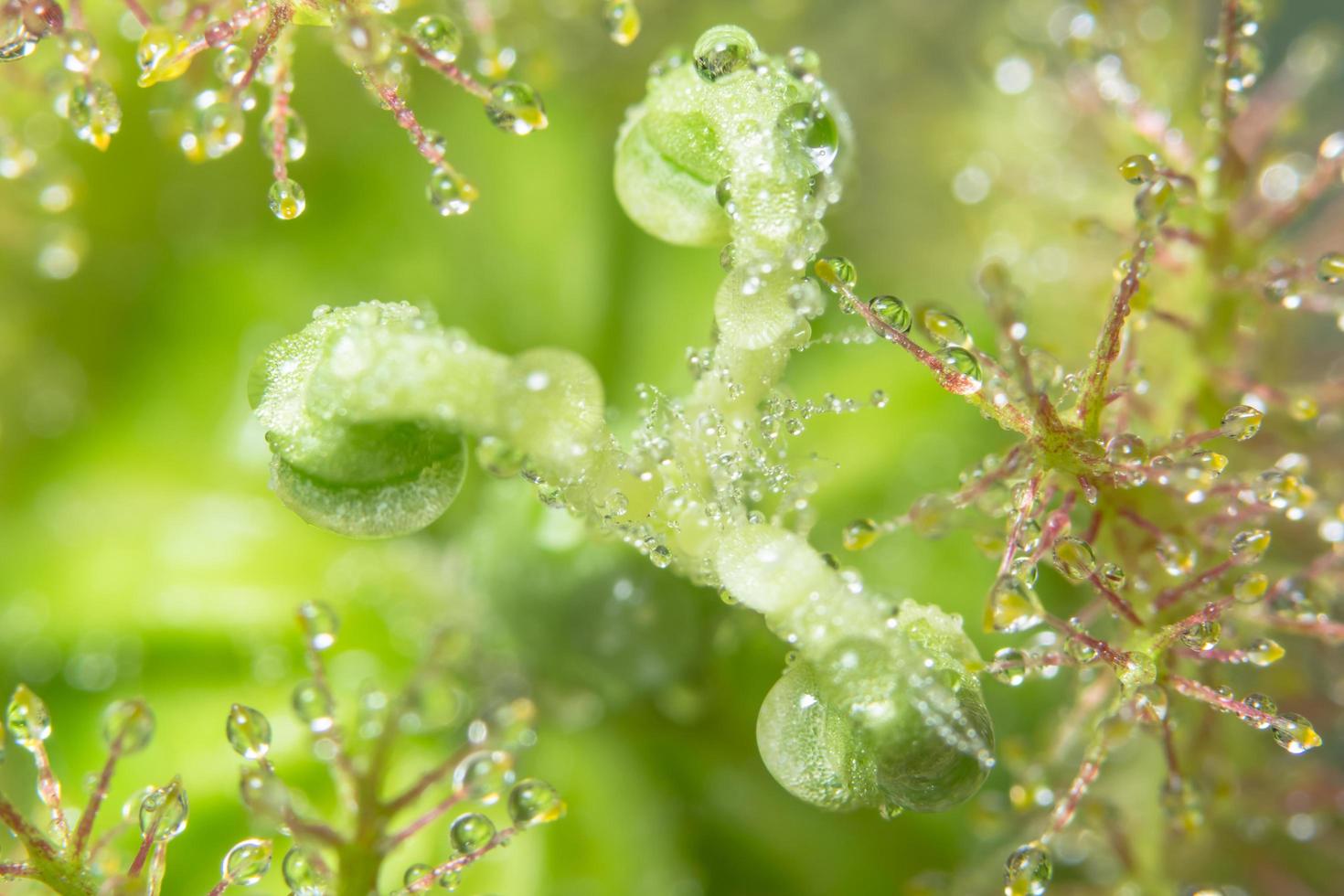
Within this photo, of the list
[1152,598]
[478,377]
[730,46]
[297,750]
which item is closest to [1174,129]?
[1152,598]

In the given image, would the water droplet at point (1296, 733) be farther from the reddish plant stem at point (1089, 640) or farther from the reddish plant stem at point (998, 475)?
the reddish plant stem at point (998, 475)

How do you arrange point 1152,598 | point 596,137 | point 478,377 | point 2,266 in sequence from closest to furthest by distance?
point 478,377 → point 1152,598 → point 2,266 → point 596,137

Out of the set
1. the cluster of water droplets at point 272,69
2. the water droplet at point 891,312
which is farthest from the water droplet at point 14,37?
the water droplet at point 891,312

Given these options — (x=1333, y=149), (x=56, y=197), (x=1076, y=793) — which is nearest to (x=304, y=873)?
(x=1076, y=793)

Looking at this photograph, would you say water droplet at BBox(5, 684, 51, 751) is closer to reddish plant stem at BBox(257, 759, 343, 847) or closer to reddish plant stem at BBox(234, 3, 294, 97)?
reddish plant stem at BBox(257, 759, 343, 847)

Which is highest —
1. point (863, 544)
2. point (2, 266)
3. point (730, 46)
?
point (730, 46)

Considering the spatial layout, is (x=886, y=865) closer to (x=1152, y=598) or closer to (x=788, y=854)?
(x=788, y=854)
